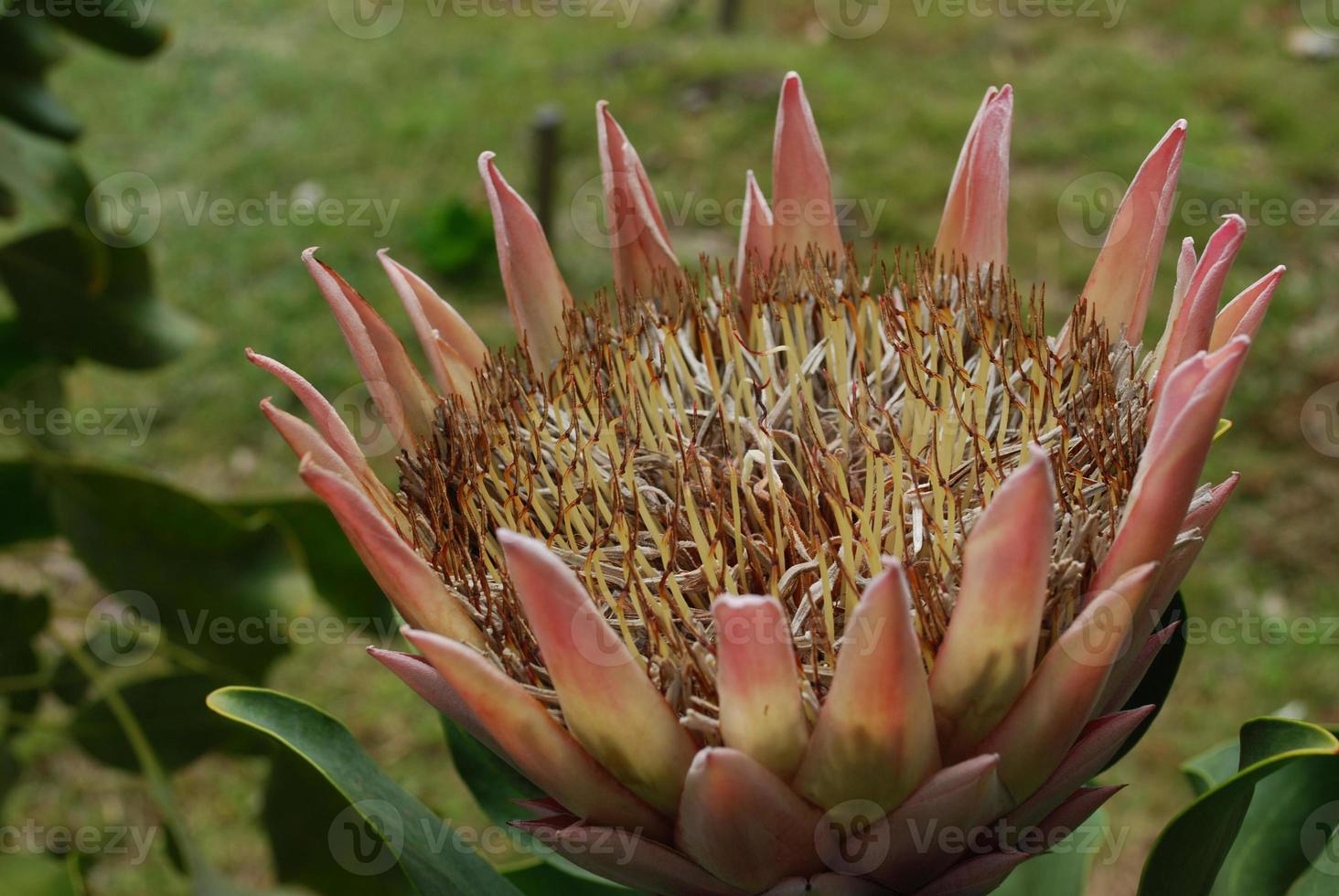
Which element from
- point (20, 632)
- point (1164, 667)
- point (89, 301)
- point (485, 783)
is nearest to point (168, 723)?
point (20, 632)

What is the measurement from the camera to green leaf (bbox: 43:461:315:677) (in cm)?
107

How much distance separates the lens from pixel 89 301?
1203mm

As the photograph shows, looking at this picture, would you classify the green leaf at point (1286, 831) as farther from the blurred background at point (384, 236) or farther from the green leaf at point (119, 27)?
the green leaf at point (119, 27)

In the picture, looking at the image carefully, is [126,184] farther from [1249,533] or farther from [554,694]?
[554,694]

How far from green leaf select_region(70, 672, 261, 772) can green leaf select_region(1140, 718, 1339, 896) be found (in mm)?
852

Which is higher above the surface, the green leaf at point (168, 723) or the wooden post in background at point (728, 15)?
the wooden post in background at point (728, 15)

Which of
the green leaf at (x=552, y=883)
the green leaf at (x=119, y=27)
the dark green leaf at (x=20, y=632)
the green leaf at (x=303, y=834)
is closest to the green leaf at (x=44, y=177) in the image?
the green leaf at (x=119, y=27)

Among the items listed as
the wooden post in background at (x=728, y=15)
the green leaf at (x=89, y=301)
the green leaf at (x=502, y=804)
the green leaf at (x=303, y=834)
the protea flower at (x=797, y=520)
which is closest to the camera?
the protea flower at (x=797, y=520)

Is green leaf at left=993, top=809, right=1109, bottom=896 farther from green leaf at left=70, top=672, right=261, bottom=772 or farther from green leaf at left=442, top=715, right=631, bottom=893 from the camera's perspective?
green leaf at left=70, top=672, right=261, bottom=772

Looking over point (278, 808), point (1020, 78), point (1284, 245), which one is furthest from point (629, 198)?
point (1020, 78)

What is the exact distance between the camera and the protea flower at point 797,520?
0.54 meters

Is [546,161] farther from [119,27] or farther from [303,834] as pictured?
[303,834]

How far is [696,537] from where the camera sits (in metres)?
0.67

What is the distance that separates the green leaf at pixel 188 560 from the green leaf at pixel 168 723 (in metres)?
0.09
